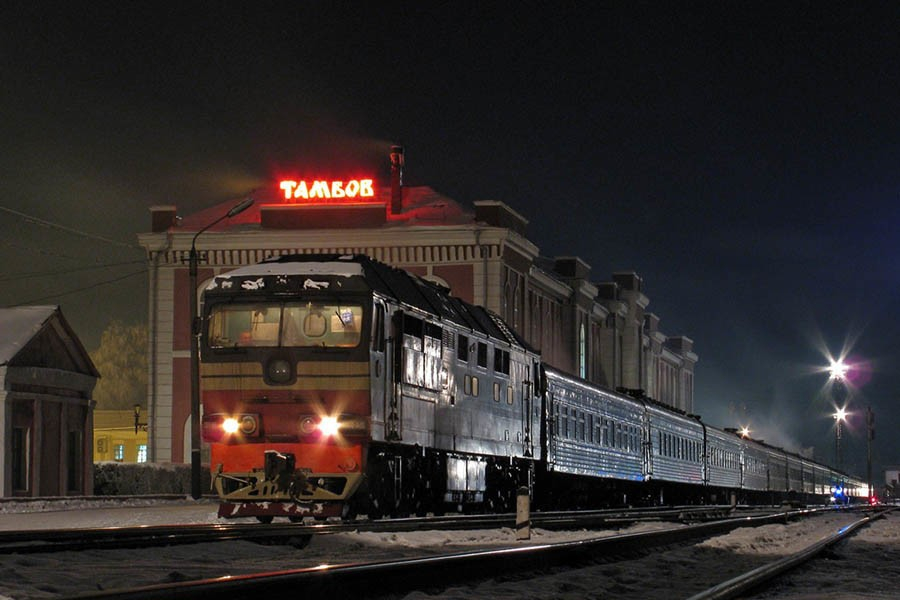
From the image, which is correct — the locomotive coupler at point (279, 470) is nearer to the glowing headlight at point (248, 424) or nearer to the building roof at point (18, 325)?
the glowing headlight at point (248, 424)

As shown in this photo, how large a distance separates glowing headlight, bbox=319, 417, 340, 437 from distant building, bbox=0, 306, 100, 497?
800 inches

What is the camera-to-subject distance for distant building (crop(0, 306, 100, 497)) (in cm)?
4088

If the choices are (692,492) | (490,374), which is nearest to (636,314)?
(692,492)

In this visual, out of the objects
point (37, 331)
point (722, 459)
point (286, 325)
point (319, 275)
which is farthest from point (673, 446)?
point (286, 325)

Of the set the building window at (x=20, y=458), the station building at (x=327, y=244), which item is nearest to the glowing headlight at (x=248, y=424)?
the building window at (x=20, y=458)

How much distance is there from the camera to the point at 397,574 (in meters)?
11.6

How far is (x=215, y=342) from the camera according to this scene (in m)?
23.0

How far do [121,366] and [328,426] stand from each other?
304 feet

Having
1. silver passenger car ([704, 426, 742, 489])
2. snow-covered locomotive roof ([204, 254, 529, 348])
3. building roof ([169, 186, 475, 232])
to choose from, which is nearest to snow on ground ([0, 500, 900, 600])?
snow-covered locomotive roof ([204, 254, 529, 348])

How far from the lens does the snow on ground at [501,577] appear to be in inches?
482

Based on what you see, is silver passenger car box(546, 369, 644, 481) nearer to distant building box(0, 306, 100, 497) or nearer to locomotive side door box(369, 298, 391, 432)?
locomotive side door box(369, 298, 391, 432)

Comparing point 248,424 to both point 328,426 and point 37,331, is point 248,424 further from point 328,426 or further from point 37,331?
point 37,331

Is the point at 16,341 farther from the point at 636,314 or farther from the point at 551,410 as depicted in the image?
the point at 636,314

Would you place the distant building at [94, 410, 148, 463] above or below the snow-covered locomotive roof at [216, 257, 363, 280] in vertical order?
below
